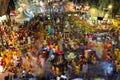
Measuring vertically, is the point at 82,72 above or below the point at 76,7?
below

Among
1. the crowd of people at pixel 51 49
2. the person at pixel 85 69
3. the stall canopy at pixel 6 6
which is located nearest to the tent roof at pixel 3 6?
the stall canopy at pixel 6 6

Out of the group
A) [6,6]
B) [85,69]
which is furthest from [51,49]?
[6,6]

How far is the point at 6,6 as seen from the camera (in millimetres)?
7641

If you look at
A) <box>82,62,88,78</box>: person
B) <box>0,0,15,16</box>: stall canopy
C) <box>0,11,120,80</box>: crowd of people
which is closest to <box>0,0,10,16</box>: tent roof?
<box>0,0,15,16</box>: stall canopy

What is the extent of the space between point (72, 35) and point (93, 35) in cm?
46

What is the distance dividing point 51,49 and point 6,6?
1.35m

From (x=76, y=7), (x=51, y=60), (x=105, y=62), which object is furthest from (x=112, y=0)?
(x=51, y=60)

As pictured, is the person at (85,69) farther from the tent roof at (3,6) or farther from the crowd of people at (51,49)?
the tent roof at (3,6)

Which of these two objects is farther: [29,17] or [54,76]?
[29,17]

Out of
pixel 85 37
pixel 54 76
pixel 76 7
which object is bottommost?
pixel 54 76

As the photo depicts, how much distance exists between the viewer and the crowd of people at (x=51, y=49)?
7438 millimetres

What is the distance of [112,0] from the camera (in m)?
8.02

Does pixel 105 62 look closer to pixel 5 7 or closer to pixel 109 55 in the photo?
pixel 109 55

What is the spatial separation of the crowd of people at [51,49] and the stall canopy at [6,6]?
30cm
